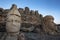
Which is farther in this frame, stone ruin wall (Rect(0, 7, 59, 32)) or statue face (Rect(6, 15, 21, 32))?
stone ruin wall (Rect(0, 7, 59, 32))

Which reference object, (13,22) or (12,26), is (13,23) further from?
(12,26)

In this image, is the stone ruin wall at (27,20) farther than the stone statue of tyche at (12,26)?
Yes

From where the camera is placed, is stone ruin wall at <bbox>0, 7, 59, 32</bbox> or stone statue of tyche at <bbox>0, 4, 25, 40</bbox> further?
stone ruin wall at <bbox>0, 7, 59, 32</bbox>

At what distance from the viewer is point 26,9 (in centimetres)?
1371

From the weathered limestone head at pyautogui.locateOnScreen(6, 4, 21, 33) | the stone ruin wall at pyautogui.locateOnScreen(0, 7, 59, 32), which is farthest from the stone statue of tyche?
the stone ruin wall at pyautogui.locateOnScreen(0, 7, 59, 32)

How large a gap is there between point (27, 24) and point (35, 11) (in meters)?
3.94

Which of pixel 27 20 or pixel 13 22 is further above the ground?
pixel 27 20

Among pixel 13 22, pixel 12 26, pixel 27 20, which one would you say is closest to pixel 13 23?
pixel 13 22

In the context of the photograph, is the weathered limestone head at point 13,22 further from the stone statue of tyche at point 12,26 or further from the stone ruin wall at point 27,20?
the stone ruin wall at point 27,20

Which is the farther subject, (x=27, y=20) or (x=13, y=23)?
(x=27, y=20)

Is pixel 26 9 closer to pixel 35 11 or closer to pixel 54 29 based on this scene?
pixel 35 11

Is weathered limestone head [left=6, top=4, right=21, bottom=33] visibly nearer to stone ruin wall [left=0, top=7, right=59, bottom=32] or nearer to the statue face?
the statue face

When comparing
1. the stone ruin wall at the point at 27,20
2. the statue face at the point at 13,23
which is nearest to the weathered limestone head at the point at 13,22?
the statue face at the point at 13,23

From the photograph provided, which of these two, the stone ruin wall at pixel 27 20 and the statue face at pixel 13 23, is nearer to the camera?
the statue face at pixel 13 23
